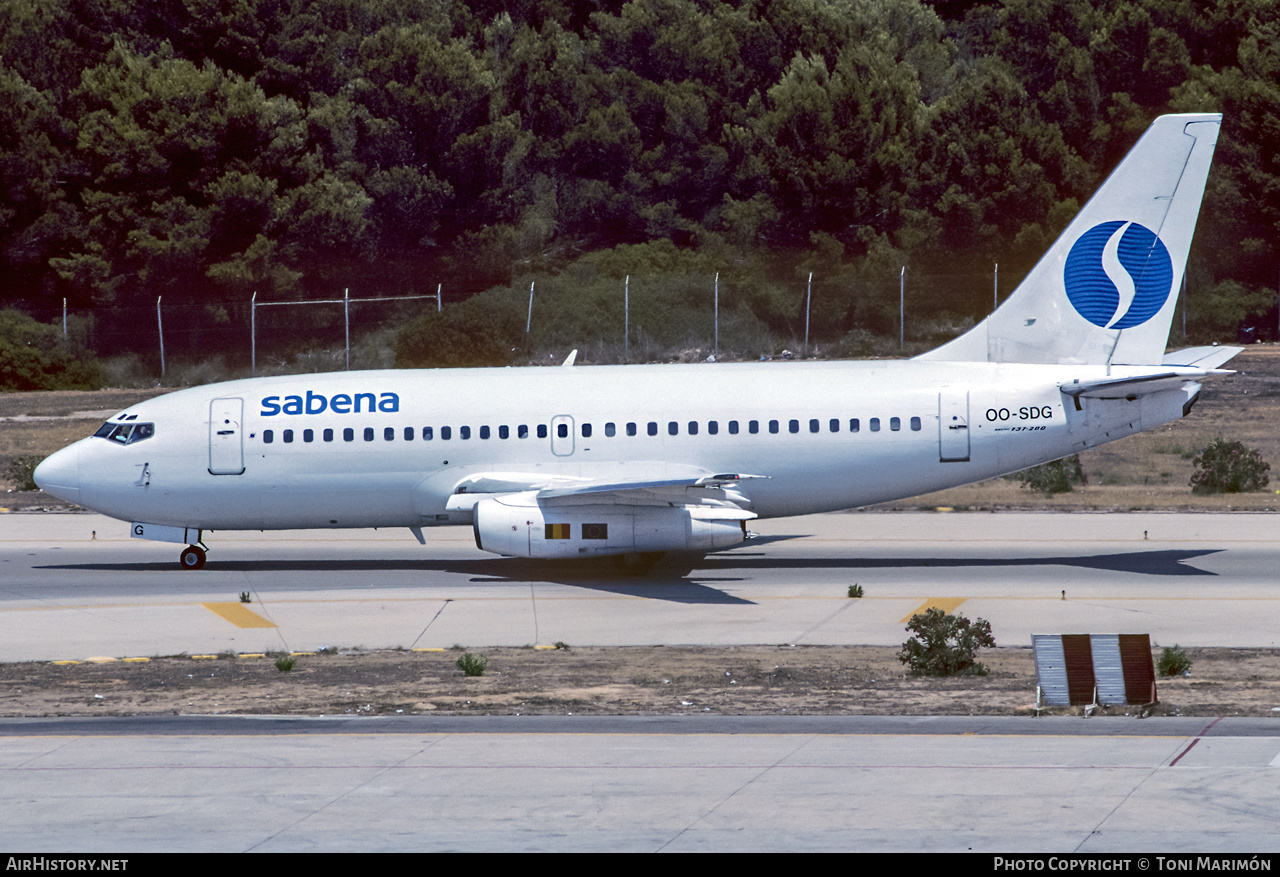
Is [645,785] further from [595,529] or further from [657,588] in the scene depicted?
[657,588]

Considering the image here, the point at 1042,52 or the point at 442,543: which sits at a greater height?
the point at 1042,52

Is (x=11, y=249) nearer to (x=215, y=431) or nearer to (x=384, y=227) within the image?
(x=384, y=227)

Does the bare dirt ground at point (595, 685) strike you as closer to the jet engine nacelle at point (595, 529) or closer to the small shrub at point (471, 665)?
Result: the small shrub at point (471, 665)

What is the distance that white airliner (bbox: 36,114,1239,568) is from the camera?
2986 cm

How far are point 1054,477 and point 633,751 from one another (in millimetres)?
29287

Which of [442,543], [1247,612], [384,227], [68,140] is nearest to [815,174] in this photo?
[384,227]

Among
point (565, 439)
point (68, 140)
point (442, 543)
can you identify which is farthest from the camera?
point (68, 140)

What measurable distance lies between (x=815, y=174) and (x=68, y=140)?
3612 centimetres

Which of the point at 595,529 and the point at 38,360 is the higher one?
the point at 38,360

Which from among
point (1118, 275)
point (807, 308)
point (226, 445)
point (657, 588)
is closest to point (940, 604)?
point (657, 588)

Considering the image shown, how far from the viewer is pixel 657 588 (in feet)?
94.4

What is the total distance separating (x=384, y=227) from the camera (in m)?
79.1
